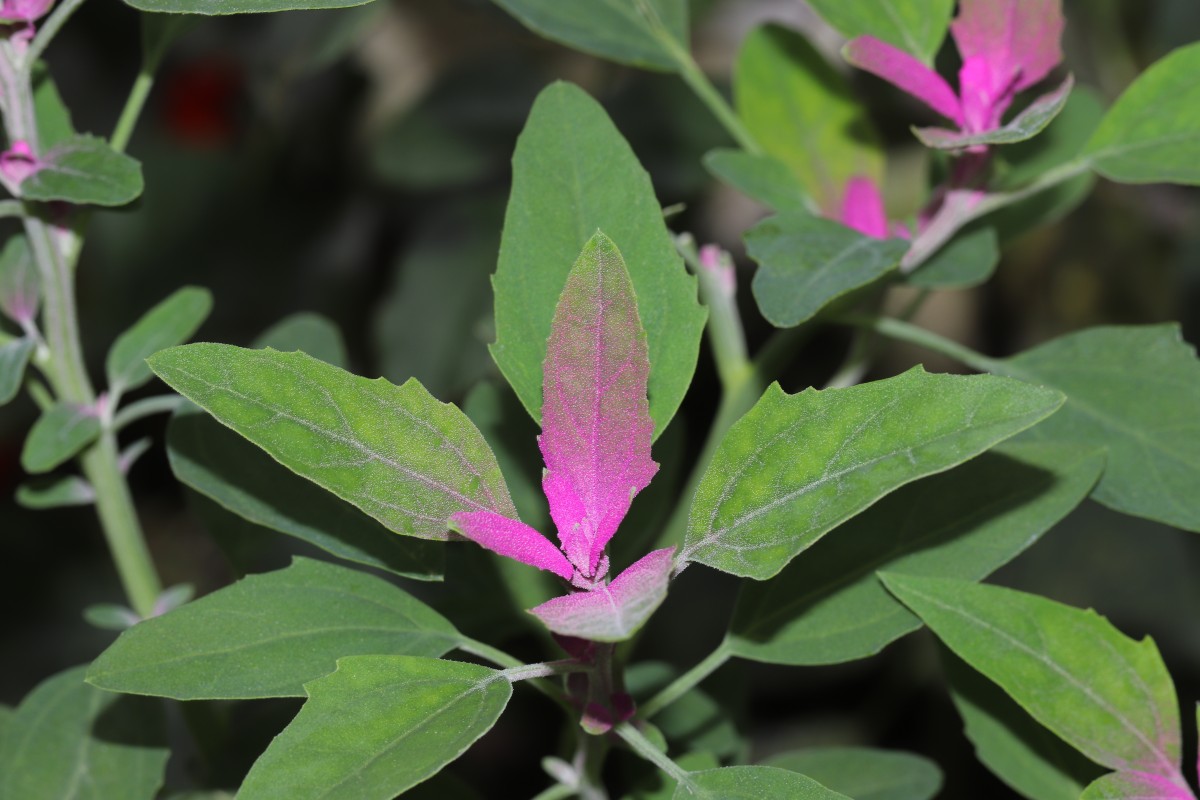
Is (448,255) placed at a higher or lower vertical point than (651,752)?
lower

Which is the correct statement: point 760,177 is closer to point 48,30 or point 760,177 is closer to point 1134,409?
point 1134,409

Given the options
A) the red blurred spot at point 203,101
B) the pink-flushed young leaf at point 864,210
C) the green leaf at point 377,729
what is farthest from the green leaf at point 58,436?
the red blurred spot at point 203,101

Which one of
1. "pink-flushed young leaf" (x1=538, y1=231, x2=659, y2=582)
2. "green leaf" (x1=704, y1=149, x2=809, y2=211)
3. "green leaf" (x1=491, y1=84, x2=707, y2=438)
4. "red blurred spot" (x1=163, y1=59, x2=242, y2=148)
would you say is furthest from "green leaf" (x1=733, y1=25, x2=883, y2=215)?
A: "red blurred spot" (x1=163, y1=59, x2=242, y2=148)

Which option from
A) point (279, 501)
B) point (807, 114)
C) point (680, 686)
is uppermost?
point (807, 114)

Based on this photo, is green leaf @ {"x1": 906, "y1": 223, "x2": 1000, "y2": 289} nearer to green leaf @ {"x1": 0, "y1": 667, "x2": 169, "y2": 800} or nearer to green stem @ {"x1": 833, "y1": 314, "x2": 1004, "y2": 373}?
green stem @ {"x1": 833, "y1": 314, "x2": 1004, "y2": 373}

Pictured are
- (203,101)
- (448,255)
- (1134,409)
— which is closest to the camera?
(1134,409)

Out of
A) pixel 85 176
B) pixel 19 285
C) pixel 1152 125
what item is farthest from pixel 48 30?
pixel 1152 125

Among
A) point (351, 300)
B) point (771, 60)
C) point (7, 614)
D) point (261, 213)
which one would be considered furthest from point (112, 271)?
point (771, 60)
